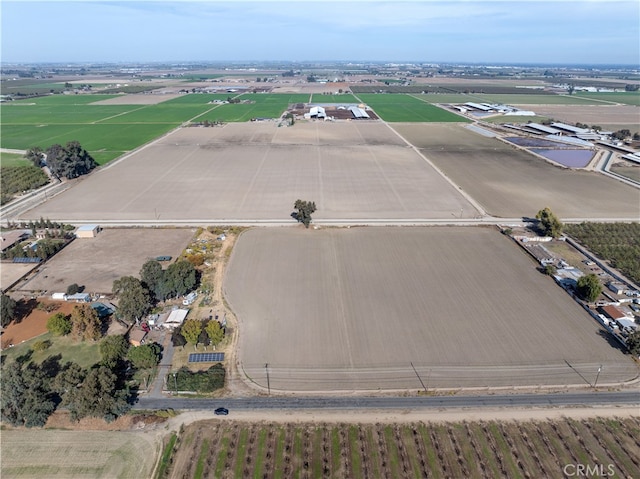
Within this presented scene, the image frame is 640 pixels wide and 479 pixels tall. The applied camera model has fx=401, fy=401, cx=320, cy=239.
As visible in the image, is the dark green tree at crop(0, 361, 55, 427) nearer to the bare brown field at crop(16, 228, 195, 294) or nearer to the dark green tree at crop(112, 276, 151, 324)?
the dark green tree at crop(112, 276, 151, 324)

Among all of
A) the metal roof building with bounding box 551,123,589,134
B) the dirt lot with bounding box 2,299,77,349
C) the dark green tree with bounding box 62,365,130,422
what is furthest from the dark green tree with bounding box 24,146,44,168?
the metal roof building with bounding box 551,123,589,134

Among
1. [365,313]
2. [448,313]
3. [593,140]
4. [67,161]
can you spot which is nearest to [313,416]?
[365,313]

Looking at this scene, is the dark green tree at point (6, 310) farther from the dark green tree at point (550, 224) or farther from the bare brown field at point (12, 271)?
the dark green tree at point (550, 224)

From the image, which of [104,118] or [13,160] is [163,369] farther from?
[104,118]

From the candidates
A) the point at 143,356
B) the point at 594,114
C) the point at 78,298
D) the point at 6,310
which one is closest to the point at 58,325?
the point at 78,298

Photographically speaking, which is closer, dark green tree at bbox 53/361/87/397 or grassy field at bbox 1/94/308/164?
dark green tree at bbox 53/361/87/397
